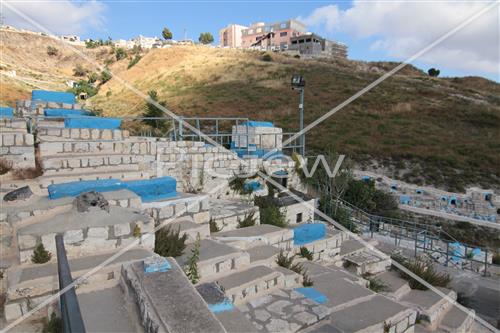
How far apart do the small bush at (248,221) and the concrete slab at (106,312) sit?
12.4ft

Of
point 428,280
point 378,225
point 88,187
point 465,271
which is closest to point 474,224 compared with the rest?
point 378,225

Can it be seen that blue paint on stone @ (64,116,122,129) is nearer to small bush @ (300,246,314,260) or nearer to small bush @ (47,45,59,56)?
small bush @ (300,246,314,260)

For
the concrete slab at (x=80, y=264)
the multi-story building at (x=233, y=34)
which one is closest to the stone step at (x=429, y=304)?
the concrete slab at (x=80, y=264)

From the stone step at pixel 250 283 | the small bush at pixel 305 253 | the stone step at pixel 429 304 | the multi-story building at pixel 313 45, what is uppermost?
the multi-story building at pixel 313 45

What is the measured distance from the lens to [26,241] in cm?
373

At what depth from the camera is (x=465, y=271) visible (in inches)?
378

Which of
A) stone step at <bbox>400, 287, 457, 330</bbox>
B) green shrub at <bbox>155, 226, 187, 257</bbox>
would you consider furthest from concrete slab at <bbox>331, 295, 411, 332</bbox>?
green shrub at <bbox>155, 226, 187, 257</bbox>

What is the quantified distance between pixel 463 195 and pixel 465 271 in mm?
8723

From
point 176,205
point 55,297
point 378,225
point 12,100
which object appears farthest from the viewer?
point 12,100

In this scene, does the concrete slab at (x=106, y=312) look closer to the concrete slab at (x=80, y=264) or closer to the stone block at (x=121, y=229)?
the concrete slab at (x=80, y=264)

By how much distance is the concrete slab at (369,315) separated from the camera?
4402 millimetres

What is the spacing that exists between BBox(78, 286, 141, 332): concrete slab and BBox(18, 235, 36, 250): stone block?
3.37 feet

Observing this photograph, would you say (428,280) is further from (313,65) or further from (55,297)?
(313,65)

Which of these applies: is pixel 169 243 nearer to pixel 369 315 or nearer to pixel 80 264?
pixel 80 264
